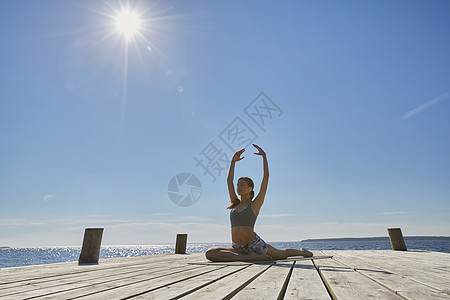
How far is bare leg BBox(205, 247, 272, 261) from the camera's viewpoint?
4591 millimetres

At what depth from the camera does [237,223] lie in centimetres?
496

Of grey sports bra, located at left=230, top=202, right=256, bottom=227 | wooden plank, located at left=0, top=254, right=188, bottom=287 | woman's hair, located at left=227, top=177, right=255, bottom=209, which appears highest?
woman's hair, located at left=227, top=177, right=255, bottom=209

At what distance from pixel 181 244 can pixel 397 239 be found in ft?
24.8

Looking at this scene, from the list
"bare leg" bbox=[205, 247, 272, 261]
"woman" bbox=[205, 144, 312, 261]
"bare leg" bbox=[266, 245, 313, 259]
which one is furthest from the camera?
"bare leg" bbox=[266, 245, 313, 259]

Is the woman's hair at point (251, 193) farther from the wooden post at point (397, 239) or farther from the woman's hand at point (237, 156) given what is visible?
the wooden post at point (397, 239)

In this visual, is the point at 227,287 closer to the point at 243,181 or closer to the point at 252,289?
the point at 252,289

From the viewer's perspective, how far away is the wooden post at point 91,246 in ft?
18.5

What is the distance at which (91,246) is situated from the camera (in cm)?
580

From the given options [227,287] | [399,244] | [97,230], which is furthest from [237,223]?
[399,244]

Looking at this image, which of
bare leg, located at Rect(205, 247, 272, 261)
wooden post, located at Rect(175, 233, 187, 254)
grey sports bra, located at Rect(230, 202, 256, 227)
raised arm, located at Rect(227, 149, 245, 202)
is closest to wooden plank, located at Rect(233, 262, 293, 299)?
bare leg, located at Rect(205, 247, 272, 261)

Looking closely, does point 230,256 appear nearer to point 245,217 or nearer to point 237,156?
point 245,217

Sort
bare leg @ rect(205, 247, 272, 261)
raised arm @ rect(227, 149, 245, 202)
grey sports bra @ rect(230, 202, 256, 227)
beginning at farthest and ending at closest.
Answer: raised arm @ rect(227, 149, 245, 202) < grey sports bra @ rect(230, 202, 256, 227) < bare leg @ rect(205, 247, 272, 261)

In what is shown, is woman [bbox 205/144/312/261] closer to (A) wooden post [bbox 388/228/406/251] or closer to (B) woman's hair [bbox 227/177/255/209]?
(B) woman's hair [bbox 227/177/255/209]

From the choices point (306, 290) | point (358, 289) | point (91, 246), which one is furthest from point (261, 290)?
point (91, 246)
